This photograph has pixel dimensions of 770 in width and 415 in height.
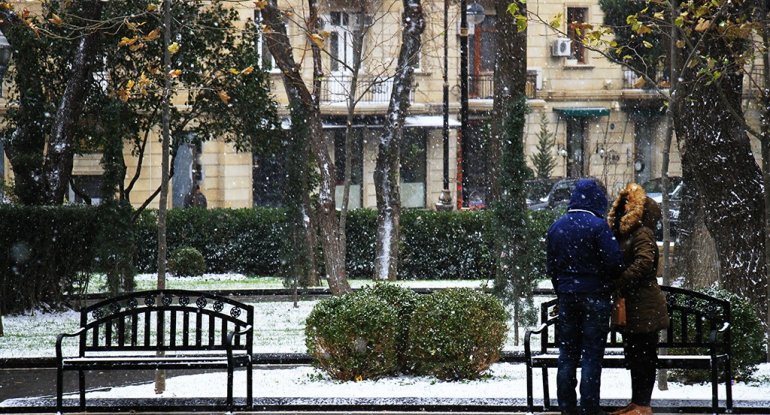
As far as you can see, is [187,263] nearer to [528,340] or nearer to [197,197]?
[197,197]

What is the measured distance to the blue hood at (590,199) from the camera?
8891 millimetres

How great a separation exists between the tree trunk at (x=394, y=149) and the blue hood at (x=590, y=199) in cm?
1354

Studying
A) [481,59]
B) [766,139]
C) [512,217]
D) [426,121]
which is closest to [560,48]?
[481,59]

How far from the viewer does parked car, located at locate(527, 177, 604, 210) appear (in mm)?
31719

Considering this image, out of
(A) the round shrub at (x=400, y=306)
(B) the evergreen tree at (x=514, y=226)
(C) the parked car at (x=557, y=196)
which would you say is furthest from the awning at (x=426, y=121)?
(A) the round shrub at (x=400, y=306)

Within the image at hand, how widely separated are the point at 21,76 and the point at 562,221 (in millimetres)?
13980

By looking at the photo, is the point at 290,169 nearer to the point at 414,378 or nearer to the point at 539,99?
the point at 414,378

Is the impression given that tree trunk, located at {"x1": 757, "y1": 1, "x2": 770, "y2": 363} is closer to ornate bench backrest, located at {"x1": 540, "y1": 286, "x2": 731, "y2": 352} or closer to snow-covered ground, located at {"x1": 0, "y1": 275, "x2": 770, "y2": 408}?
snow-covered ground, located at {"x1": 0, "y1": 275, "x2": 770, "y2": 408}

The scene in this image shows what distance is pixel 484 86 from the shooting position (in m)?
43.8

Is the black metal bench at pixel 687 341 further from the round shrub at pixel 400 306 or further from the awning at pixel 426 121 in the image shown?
the awning at pixel 426 121

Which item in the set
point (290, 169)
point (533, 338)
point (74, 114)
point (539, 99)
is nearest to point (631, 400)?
point (533, 338)

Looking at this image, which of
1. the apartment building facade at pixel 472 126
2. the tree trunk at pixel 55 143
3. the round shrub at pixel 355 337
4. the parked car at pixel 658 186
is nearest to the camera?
the round shrub at pixel 355 337

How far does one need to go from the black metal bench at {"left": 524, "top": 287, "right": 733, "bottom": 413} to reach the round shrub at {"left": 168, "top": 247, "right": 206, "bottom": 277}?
16.5m

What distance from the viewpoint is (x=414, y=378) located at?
35.9 feet
